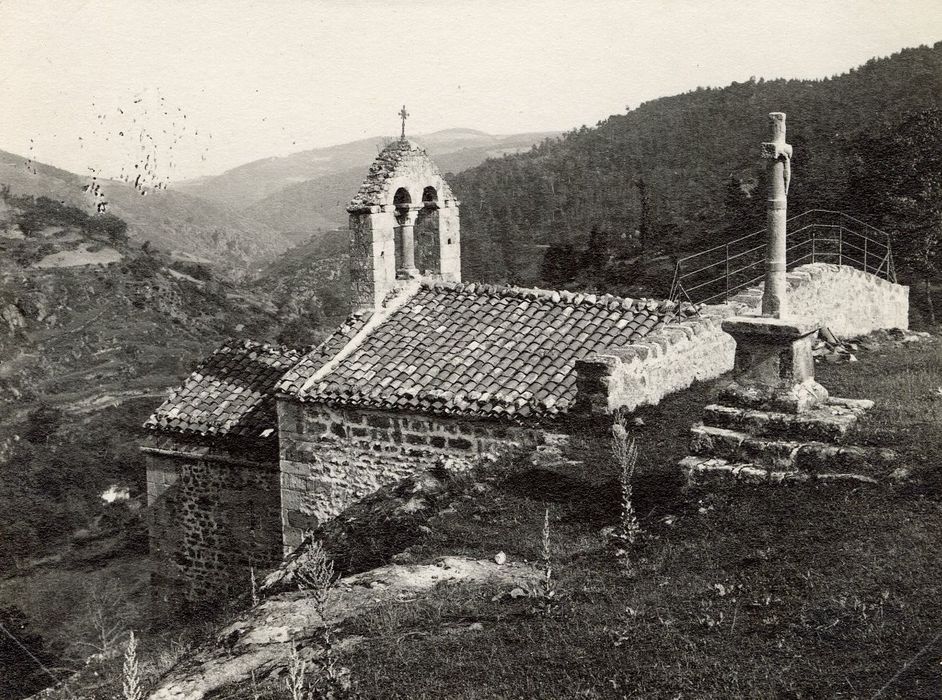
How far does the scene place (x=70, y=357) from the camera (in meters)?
41.7

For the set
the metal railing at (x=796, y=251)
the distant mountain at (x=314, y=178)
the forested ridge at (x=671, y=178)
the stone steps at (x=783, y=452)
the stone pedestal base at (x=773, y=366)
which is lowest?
the stone steps at (x=783, y=452)

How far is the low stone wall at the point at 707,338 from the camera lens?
11.3 m

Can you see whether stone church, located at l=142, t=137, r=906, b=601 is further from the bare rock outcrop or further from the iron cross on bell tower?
the bare rock outcrop

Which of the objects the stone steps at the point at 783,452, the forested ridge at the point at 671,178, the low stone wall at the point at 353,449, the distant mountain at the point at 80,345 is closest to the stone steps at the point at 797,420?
the stone steps at the point at 783,452

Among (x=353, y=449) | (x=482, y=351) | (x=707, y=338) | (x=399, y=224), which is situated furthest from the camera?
(x=399, y=224)

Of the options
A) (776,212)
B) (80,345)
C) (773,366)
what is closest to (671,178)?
(80,345)

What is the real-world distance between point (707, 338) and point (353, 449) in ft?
18.2

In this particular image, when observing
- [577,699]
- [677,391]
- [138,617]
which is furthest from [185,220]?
[577,699]

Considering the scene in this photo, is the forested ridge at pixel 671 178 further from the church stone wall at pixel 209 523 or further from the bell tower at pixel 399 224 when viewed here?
the church stone wall at pixel 209 523

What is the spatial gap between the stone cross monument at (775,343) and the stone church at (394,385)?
10.7 ft

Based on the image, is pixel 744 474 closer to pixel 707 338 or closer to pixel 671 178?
pixel 707 338

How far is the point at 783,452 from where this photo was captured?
7641 millimetres

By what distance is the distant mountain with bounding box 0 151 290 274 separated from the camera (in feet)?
210

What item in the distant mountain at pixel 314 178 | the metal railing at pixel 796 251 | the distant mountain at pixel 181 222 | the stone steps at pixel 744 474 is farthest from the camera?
the distant mountain at pixel 314 178
